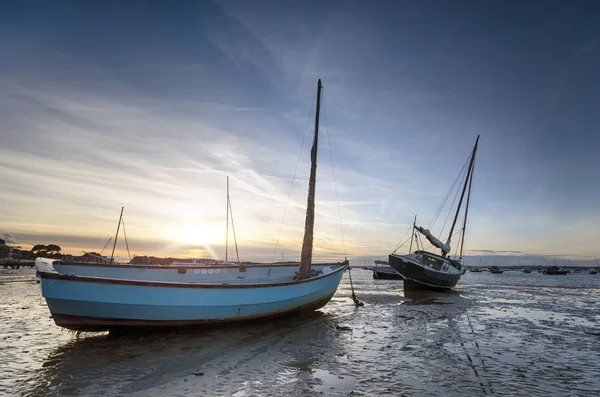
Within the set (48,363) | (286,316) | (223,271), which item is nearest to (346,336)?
(286,316)

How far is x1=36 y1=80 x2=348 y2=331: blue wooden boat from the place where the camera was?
10609mm

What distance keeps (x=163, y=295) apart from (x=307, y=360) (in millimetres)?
5415

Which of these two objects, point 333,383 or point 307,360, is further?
point 307,360

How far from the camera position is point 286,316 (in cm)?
1595

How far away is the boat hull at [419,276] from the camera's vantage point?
32.7 meters

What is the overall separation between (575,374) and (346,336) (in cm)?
663

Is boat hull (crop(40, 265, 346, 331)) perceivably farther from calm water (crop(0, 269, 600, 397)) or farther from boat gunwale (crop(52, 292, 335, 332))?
calm water (crop(0, 269, 600, 397))

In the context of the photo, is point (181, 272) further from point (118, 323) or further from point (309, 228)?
point (309, 228)

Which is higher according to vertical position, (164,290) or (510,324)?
(164,290)

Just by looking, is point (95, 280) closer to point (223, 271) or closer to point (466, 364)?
point (223, 271)

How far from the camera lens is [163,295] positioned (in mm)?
11523

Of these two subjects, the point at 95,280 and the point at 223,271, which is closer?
the point at 95,280

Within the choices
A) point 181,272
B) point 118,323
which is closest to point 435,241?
point 181,272

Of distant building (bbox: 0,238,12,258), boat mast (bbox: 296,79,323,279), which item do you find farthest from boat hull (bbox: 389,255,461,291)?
distant building (bbox: 0,238,12,258)
